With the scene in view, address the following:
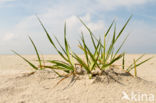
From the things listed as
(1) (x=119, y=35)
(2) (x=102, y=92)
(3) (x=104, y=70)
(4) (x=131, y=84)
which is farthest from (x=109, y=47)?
(2) (x=102, y=92)

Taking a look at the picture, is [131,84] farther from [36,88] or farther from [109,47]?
[36,88]

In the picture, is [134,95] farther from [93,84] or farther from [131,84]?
[93,84]

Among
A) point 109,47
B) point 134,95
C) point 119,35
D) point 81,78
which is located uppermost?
point 119,35

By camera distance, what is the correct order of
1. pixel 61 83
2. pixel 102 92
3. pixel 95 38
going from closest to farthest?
1. pixel 102 92
2. pixel 61 83
3. pixel 95 38

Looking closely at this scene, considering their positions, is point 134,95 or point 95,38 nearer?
point 134,95

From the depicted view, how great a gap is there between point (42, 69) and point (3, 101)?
589 mm

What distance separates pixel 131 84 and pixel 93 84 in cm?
33

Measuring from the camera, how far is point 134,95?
138cm

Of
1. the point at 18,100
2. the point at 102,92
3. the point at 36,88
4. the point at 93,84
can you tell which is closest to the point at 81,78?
the point at 93,84

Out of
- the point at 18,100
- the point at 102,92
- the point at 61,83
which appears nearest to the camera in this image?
the point at 18,100

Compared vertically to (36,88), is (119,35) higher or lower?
higher

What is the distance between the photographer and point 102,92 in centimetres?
138

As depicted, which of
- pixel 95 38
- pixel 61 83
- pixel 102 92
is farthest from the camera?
pixel 95 38

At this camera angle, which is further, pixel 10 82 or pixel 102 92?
pixel 10 82
